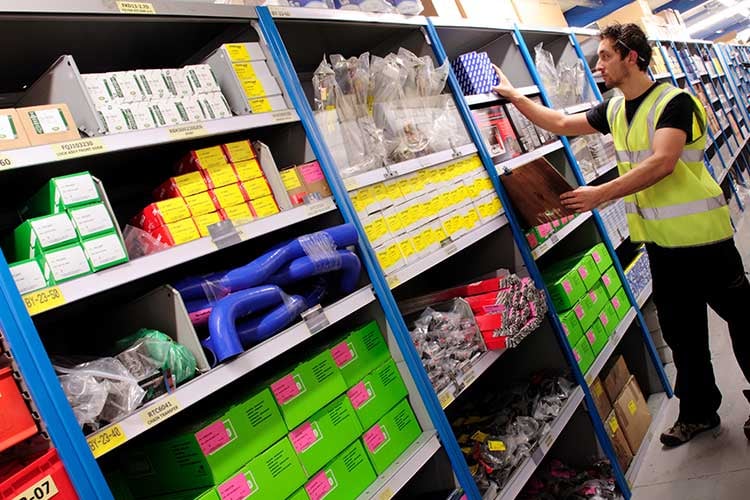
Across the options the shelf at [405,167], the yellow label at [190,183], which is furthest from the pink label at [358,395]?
the yellow label at [190,183]

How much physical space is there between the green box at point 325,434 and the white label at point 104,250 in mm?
713

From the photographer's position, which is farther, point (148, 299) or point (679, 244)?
point (679, 244)

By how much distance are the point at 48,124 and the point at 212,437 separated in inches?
33.7

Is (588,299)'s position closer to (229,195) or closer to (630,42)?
(630,42)

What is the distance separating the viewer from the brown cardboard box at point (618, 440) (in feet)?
10.6

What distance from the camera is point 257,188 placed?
1.92 metres

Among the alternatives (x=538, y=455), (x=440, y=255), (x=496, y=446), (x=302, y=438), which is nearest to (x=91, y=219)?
(x=302, y=438)

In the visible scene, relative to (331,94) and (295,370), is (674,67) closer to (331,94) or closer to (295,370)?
(331,94)

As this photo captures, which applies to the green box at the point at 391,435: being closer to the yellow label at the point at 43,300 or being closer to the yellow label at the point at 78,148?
the yellow label at the point at 43,300

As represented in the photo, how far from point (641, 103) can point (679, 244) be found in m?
0.72

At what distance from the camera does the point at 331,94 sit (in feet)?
7.72

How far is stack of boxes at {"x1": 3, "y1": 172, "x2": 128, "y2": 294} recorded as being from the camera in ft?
4.38

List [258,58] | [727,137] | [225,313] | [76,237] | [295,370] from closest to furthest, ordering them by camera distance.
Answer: [76,237] < [225,313] < [295,370] < [258,58] < [727,137]

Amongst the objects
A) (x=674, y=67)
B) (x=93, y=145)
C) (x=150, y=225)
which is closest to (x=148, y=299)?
(x=150, y=225)
